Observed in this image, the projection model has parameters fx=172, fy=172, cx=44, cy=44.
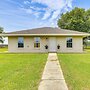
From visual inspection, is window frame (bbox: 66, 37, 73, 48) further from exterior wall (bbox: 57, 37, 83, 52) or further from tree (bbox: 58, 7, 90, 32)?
tree (bbox: 58, 7, 90, 32)

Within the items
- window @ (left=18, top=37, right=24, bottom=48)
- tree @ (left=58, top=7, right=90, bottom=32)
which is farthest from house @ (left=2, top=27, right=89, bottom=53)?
tree @ (left=58, top=7, right=90, bottom=32)

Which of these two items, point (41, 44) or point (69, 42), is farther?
point (69, 42)

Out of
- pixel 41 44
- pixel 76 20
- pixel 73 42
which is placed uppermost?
pixel 76 20

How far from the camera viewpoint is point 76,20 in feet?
135

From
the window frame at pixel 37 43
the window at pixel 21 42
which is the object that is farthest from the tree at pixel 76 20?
the window at pixel 21 42

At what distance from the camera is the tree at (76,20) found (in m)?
40.8

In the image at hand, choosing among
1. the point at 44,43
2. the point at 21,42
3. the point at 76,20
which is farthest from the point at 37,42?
the point at 76,20

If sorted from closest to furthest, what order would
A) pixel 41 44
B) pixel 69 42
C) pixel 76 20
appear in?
1. pixel 41 44
2. pixel 69 42
3. pixel 76 20

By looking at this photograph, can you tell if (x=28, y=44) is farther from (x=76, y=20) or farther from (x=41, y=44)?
(x=76, y=20)

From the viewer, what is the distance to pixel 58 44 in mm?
23688

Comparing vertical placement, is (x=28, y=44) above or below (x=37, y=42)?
below

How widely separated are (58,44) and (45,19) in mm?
21284

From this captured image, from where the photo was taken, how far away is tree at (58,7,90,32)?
4075cm

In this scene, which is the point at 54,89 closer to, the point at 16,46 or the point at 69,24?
the point at 16,46
